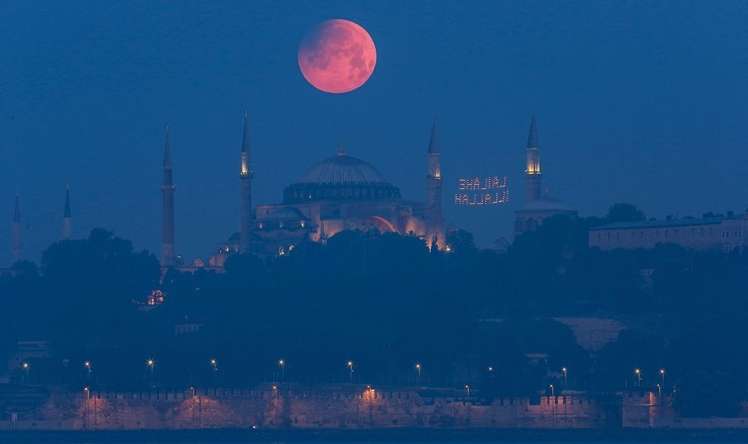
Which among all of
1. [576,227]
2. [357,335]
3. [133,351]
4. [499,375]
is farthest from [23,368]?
[576,227]

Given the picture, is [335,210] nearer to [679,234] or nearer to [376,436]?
[679,234]

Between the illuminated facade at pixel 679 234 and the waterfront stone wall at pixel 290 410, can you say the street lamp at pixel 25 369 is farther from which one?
the illuminated facade at pixel 679 234

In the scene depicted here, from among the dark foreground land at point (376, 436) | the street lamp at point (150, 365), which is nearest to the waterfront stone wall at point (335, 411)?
the dark foreground land at point (376, 436)

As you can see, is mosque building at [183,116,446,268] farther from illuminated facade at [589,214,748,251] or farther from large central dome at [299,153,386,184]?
illuminated facade at [589,214,748,251]

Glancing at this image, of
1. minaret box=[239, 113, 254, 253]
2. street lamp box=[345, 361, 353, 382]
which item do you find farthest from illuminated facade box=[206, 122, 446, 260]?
street lamp box=[345, 361, 353, 382]

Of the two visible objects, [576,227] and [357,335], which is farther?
[576,227]

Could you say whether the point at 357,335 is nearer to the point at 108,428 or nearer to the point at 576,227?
the point at 108,428
